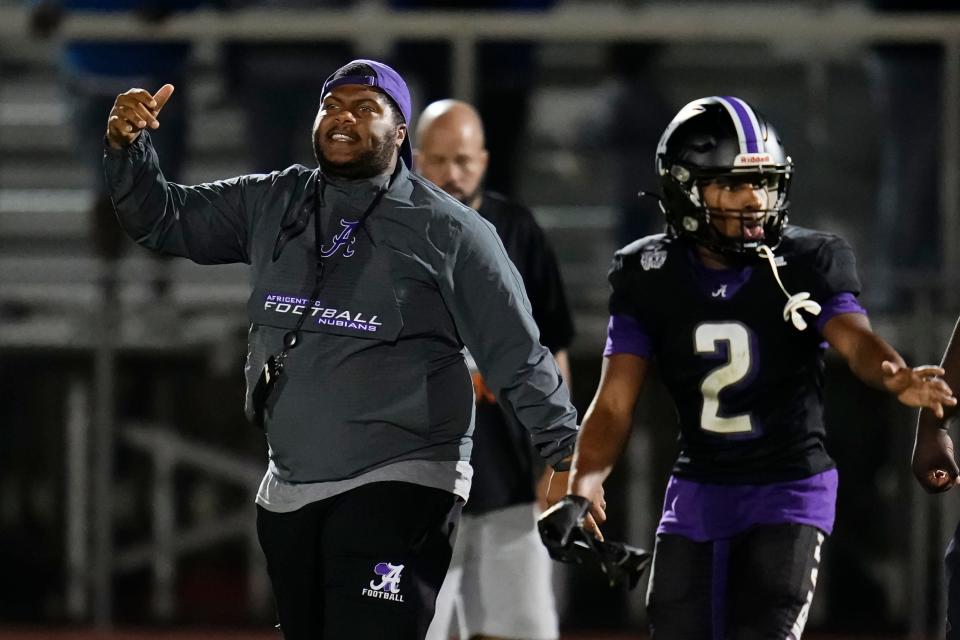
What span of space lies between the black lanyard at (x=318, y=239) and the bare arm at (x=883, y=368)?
42.2 inches

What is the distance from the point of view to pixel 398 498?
3609 millimetres

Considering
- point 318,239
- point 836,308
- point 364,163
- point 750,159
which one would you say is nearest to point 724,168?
point 750,159

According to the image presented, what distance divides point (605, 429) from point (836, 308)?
602mm

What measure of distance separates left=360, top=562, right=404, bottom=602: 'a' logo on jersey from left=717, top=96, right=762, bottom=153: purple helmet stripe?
1.30 metres

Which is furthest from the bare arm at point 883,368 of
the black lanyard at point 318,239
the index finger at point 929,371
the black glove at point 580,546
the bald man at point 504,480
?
the bald man at point 504,480

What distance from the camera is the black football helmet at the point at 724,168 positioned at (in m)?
4.03

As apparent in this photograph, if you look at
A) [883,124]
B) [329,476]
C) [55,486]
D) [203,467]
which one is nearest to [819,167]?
[883,124]

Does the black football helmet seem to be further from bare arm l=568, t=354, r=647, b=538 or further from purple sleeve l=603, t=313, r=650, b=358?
bare arm l=568, t=354, r=647, b=538

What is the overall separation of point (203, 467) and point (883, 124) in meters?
3.13

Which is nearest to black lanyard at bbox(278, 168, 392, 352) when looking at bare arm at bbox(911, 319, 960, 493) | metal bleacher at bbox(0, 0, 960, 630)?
bare arm at bbox(911, 319, 960, 493)

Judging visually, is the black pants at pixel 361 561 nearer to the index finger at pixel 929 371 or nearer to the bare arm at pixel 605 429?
the bare arm at pixel 605 429

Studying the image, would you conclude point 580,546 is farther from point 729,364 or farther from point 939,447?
point 939,447

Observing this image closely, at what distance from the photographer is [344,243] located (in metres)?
3.68

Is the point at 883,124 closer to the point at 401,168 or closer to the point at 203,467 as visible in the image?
the point at 203,467
